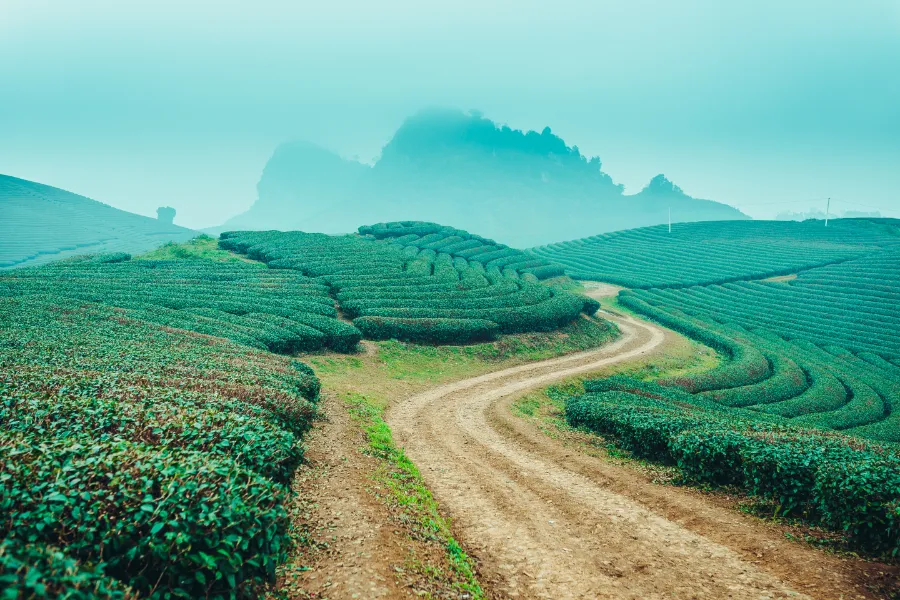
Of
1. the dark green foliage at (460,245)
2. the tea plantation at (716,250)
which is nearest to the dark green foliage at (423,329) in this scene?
the dark green foliage at (460,245)

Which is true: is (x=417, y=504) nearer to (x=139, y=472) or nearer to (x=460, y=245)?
(x=139, y=472)

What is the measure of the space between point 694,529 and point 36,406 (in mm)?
14018

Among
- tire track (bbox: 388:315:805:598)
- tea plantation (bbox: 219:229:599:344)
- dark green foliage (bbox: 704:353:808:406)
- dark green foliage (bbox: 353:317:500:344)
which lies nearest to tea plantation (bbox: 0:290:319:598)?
tire track (bbox: 388:315:805:598)

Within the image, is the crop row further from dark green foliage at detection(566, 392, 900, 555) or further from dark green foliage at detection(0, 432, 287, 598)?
dark green foliage at detection(0, 432, 287, 598)

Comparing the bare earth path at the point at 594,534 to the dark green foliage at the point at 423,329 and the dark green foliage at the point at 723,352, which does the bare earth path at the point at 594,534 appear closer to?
the dark green foliage at the point at 423,329

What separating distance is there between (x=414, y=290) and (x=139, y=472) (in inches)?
1451

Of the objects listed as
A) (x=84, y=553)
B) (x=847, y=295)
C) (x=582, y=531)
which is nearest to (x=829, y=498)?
(x=582, y=531)

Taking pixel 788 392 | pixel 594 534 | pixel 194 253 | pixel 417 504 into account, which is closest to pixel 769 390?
pixel 788 392

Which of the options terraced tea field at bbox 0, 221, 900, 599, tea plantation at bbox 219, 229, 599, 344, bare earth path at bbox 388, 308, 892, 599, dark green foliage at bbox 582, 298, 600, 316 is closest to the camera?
terraced tea field at bbox 0, 221, 900, 599

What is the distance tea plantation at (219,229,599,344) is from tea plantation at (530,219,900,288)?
2499cm

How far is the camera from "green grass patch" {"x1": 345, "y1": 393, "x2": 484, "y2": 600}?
8.82 meters

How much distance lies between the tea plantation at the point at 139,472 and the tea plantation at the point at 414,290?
1765 cm

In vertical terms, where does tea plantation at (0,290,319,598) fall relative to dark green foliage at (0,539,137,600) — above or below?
below

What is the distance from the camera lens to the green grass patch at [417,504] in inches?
347
